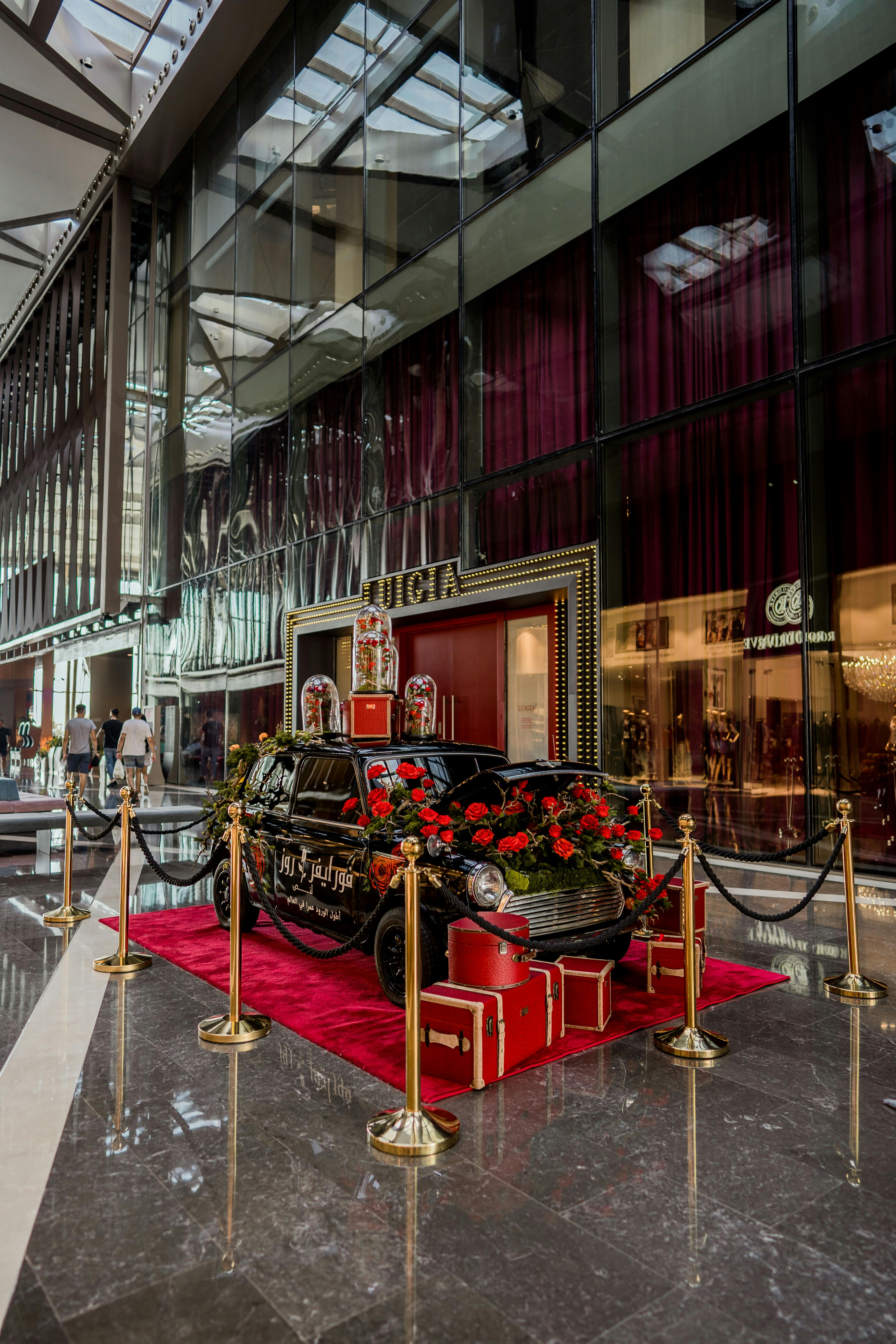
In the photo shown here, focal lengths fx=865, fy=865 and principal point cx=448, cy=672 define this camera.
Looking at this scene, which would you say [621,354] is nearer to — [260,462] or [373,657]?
[373,657]

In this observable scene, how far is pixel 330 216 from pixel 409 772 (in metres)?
14.5

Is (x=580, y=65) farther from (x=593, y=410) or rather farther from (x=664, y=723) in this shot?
(x=664, y=723)

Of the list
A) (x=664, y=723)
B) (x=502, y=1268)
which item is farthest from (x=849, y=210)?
(x=502, y=1268)

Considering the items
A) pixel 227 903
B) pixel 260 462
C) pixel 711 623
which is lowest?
pixel 227 903

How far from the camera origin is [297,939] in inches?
191

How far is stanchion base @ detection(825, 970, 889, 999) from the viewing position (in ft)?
16.5

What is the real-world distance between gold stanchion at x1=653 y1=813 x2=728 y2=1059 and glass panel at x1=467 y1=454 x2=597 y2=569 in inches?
291

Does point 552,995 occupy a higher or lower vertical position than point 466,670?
lower

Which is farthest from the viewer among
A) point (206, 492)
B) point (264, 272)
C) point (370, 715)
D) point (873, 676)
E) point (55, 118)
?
point (55, 118)

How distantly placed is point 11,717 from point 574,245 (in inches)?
1421

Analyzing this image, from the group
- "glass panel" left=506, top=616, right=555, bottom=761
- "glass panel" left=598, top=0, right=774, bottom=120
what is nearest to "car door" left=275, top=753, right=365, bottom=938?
"glass panel" left=506, top=616, right=555, bottom=761

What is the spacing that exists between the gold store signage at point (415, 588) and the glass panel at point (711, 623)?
3.08 metres

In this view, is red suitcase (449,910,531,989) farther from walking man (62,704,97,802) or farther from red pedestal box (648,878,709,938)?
walking man (62,704,97,802)

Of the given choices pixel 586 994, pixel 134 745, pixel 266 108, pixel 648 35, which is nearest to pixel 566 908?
pixel 586 994
